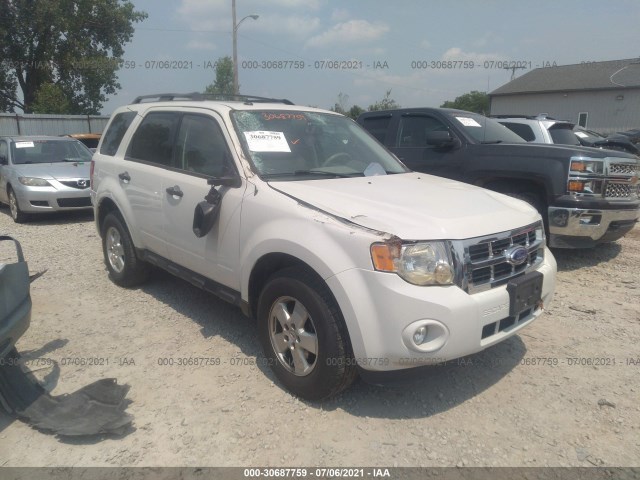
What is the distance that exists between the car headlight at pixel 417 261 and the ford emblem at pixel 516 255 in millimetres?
519

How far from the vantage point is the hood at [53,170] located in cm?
896

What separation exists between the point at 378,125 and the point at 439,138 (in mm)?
1508

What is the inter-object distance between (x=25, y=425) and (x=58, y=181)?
275 inches

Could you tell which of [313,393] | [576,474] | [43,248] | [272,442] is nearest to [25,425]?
[272,442]

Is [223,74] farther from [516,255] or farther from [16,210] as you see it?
[516,255]

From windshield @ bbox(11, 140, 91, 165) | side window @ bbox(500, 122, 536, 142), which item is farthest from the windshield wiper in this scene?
windshield @ bbox(11, 140, 91, 165)

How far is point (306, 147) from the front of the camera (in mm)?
3881

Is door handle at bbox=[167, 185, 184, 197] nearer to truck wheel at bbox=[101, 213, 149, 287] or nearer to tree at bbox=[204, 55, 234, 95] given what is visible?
truck wheel at bbox=[101, 213, 149, 287]

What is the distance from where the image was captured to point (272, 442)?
9.12 feet

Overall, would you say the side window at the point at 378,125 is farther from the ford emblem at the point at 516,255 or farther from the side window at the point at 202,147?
the ford emblem at the point at 516,255

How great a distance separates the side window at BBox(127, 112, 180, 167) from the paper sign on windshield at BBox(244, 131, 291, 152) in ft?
3.10

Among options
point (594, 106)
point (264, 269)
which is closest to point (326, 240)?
point (264, 269)

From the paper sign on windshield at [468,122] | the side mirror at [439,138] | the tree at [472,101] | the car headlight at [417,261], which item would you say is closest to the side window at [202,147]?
the car headlight at [417,261]

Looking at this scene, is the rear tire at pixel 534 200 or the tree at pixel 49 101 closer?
the rear tire at pixel 534 200
